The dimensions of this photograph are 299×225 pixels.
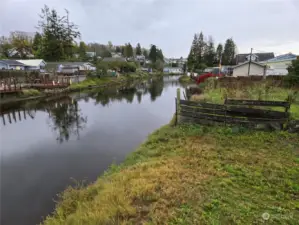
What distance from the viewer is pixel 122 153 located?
26.3ft

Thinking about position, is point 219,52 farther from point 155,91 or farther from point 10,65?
point 10,65

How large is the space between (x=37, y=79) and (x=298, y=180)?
3066 centimetres

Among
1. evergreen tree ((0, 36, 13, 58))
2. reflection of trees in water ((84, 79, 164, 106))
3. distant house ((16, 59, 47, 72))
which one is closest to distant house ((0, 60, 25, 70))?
distant house ((16, 59, 47, 72))

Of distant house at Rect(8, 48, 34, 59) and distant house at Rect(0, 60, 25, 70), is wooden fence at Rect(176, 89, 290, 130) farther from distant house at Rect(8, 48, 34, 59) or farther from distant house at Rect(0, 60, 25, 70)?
distant house at Rect(8, 48, 34, 59)

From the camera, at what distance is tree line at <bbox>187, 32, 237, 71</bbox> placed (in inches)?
2421

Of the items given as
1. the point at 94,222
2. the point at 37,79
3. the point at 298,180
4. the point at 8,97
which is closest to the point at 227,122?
the point at 298,180

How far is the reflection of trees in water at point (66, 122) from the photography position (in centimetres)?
1071

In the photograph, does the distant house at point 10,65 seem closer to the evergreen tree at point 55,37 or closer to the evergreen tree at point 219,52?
the evergreen tree at point 55,37

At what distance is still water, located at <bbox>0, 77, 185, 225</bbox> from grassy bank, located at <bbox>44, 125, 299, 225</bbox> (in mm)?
A: 1425

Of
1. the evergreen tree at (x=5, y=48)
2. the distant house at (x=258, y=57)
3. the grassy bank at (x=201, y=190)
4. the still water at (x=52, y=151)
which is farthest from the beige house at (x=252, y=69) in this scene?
the evergreen tree at (x=5, y=48)

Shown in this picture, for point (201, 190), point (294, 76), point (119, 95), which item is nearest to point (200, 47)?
point (119, 95)

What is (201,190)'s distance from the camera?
382 centimetres

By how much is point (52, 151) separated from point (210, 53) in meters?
62.4

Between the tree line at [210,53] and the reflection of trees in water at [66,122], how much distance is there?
50368mm
